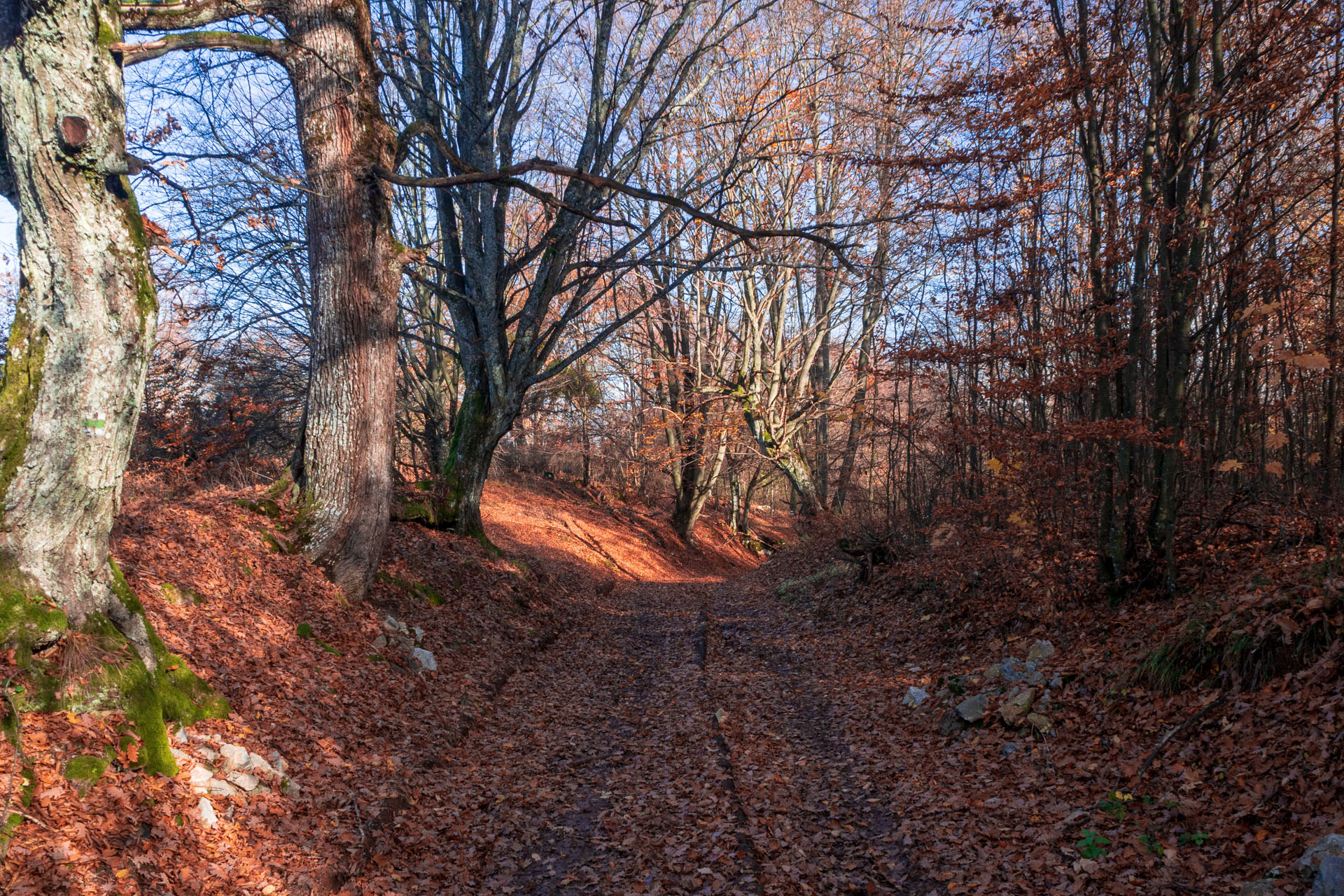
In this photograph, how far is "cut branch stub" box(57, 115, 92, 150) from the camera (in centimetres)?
450

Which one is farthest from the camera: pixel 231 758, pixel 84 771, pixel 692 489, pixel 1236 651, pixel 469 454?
pixel 692 489

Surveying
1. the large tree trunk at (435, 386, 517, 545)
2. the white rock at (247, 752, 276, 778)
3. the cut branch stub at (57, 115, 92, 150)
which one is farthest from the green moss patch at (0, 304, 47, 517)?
the large tree trunk at (435, 386, 517, 545)

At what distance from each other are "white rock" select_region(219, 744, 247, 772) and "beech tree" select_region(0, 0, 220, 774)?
14.3 inches

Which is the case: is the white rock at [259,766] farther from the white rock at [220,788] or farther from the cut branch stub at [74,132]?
the cut branch stub at [74,132]

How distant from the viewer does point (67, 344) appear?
462cm

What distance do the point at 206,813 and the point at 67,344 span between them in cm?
300

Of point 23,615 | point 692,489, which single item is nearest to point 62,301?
point 23,615

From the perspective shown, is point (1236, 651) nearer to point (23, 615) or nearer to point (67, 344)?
point (23, 615)


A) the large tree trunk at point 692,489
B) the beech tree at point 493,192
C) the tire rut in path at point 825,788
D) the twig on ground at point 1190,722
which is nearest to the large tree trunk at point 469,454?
the beech tree at point 493,192

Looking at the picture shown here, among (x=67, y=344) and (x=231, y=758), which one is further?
(x=231, y=758)

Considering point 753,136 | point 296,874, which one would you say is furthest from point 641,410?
point 296,874

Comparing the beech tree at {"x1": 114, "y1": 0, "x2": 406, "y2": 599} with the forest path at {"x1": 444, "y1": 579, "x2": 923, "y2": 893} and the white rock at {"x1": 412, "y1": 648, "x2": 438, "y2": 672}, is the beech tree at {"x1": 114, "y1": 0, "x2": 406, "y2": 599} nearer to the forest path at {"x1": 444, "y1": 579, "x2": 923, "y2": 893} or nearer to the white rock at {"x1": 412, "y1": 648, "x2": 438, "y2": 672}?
the white rock at {"x1": 412, "y1": 648, "x2": 438, "y2": 672}

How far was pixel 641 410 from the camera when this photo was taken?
2391 cm

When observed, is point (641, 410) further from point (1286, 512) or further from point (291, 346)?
point (1286, 512)
